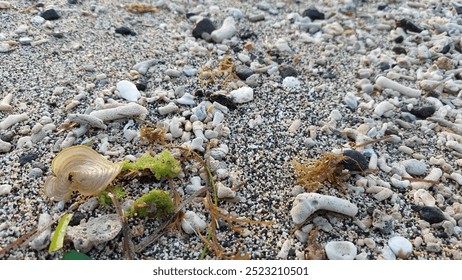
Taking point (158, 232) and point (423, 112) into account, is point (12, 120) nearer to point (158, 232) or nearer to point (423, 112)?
point (158, 232)

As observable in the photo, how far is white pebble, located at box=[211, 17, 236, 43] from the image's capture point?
330cm

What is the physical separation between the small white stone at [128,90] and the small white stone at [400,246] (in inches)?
58.3

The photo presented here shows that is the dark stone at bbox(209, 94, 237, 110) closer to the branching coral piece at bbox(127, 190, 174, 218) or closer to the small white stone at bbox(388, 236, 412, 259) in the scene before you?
the branching coral piece at bbox(127, 190, 174, 218)

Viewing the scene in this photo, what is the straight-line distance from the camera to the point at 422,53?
127 inches

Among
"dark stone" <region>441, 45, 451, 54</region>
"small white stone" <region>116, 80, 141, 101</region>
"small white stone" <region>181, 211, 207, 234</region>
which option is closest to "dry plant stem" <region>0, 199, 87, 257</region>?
"small white stone" <region>181, 211, 207, 234</region>

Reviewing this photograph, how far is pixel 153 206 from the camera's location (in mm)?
1987

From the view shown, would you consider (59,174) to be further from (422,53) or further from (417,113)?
(422,53)

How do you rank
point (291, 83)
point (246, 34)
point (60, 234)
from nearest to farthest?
point (60, 234), point (291, 83), point (246, 34)

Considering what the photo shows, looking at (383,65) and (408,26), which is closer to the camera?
(383,65)

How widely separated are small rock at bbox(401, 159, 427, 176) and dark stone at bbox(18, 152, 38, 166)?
179 centimetres

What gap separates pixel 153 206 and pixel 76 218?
0.32 metres

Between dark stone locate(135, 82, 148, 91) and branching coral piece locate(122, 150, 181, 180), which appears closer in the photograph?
→ branching coral piece locate(122, 150, 181, 180)

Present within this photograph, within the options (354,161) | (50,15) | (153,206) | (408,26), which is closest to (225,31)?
(50,15)

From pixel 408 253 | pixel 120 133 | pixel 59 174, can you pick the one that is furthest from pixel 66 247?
pixel 408 253
